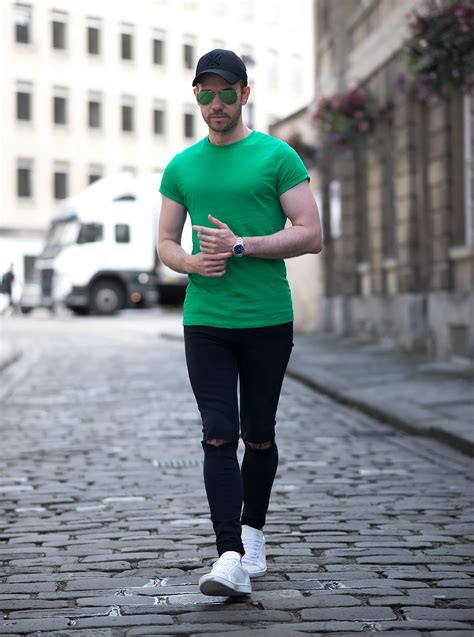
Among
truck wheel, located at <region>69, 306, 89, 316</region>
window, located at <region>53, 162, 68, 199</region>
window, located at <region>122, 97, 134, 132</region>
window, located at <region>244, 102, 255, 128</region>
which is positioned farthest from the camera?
window, located at <region>122, 97, 134, 132</region>

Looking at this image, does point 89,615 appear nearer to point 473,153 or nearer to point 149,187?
point 473,153

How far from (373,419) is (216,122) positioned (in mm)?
7061

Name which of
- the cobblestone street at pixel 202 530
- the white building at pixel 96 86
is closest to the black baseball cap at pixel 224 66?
the cobblestone street at pixel 202 530

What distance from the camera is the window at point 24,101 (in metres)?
60.5

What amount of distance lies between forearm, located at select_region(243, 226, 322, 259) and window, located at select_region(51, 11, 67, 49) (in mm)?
→ 58576

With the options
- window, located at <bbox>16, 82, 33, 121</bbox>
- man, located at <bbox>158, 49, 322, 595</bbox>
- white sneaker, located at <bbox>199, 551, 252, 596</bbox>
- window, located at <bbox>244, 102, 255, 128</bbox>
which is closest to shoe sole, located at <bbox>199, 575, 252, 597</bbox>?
white sneaker, located at <bbox>199, 551, 252, 596</bbox>

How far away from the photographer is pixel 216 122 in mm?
4977

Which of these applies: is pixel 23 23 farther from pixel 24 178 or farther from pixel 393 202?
pixel 393 202

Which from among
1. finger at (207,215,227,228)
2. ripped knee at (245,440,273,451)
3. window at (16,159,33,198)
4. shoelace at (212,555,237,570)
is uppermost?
window at (16,159,33,198)

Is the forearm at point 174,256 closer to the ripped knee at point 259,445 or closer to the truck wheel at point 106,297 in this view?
the ripped knee at point 259,445

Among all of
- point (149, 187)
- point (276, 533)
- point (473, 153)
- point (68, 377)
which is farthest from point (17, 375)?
point (149, 187)

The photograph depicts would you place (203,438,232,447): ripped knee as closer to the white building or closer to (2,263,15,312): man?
(2,263,15,312): man

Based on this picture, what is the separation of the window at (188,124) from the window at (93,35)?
6056mm

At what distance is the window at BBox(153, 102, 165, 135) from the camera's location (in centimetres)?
6612
